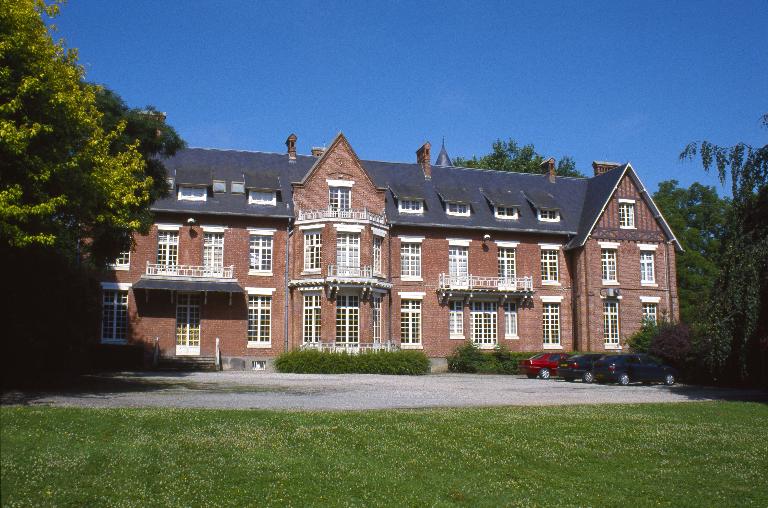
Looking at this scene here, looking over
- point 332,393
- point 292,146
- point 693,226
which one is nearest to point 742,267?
point 332,393

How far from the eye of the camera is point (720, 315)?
1997 centimetres

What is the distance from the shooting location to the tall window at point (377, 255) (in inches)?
1478

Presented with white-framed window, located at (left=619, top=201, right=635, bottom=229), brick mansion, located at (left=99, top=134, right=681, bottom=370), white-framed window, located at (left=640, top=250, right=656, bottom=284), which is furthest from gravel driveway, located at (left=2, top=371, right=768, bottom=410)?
white-framed window, located at (left=619, top=201, right=635, bottom=229)

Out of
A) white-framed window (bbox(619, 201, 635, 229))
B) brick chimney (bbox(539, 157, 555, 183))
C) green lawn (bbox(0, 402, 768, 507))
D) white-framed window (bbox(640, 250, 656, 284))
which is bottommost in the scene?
green lawn (bbox(0, 402, 768, 507))

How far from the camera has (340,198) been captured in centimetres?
3772

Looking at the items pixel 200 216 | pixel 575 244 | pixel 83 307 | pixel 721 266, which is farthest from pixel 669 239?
pixel 83 307

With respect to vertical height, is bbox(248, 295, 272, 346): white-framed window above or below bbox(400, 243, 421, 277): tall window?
below

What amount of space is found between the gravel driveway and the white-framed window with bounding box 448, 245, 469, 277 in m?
11.9

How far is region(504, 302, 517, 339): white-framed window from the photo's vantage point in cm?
4028

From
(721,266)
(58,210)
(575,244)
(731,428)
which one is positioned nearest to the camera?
(731,428)

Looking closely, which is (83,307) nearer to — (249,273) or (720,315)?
(249,273)

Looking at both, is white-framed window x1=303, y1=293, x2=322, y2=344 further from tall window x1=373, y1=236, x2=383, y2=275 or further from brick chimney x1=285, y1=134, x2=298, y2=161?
brick chimney x1=285, y1=134, x2=298, y2=161

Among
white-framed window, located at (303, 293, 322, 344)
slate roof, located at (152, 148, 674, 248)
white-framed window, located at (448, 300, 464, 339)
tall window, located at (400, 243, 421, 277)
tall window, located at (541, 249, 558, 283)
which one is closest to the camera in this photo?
white-framed window, located at (303, 293, 322, 344)

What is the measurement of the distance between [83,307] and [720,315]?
19988mm
